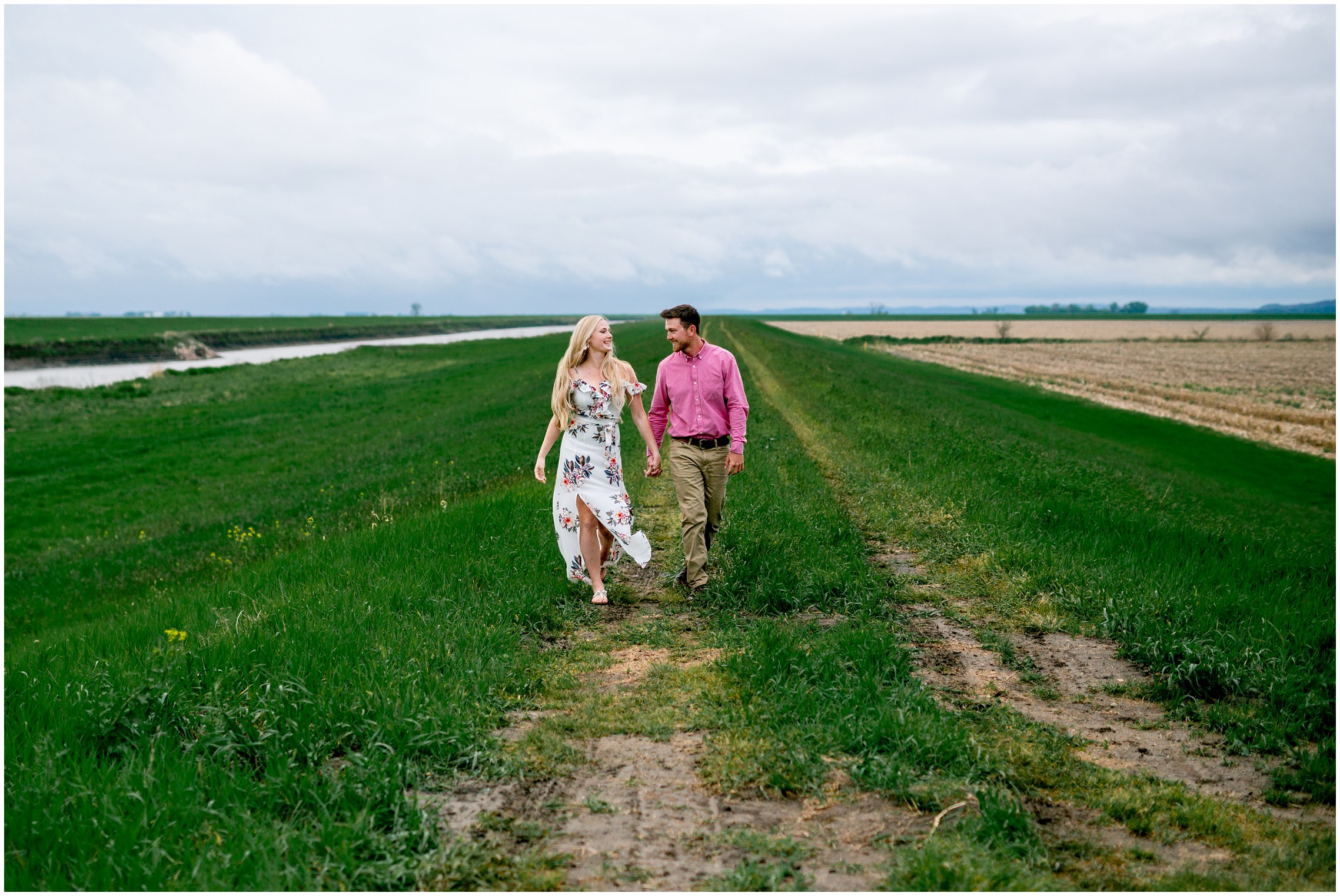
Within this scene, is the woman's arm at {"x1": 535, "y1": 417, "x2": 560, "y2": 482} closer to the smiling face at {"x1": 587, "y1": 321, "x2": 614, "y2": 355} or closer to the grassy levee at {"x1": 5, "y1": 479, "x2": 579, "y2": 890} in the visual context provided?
the smiling face at {"x1": 587, "y1": 321, "x2": 614, "y2": 355}

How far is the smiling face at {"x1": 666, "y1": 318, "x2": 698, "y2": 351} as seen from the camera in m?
6.83

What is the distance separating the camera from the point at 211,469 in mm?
23703

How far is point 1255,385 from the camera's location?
43.8m

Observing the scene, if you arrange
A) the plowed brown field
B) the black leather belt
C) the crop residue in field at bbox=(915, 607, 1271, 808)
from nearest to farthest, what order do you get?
the crop residue in field at bbox=(915, 607, 1271, 808) < the black leather belt < the plowed brown field

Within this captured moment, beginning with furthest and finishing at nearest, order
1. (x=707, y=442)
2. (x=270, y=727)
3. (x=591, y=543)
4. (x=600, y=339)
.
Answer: (x=707, y=442) < (x=591, y=543) < (x=600, y=339) < (x=270, y=727)

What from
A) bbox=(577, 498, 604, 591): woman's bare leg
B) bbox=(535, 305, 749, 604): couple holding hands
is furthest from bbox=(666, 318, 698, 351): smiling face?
bbox=(577, 498, 604, 591): woman's bare leg

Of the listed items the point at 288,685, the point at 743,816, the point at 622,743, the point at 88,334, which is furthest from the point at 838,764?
the point at 88,334

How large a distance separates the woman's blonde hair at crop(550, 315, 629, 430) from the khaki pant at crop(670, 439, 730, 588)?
831mm

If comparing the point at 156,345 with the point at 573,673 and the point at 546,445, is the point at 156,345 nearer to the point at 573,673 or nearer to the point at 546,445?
the point at 546,445

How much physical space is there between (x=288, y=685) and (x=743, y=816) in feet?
9.53

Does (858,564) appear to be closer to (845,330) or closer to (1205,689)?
(1205,689)

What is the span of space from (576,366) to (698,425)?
1239 millimetres

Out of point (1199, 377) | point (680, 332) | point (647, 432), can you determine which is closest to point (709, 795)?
point (647, 432)

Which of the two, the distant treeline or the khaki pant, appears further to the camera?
the distant treeline
